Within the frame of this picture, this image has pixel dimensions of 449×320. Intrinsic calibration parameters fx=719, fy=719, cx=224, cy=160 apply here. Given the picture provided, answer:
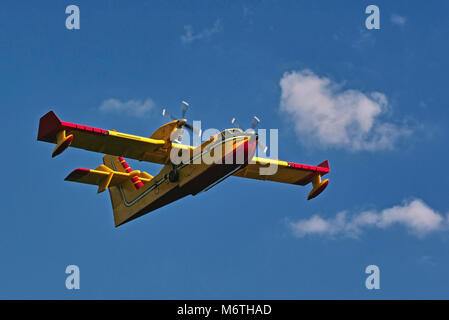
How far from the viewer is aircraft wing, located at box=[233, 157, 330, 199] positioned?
4188cm

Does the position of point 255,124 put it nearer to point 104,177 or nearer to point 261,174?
point 261,174

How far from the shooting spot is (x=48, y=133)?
36.0 metres

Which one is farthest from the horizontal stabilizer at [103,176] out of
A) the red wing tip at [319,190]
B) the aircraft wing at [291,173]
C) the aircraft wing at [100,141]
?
the red wing tip at [319,190]

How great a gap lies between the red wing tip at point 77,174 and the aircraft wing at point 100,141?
2.51 metres

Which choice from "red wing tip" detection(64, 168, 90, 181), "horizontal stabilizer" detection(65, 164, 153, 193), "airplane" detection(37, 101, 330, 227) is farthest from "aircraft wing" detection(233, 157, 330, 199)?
"red wing tip" detection(64, 168, 90, 181)

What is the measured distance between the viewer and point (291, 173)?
43.1 meters

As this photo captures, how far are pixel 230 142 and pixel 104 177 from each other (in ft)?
30.1

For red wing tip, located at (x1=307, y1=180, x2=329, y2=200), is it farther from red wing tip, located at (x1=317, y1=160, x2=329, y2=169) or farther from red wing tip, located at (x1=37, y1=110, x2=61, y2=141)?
red wing tip, located at (x1=37, y1=110, x2=61, y2=141)

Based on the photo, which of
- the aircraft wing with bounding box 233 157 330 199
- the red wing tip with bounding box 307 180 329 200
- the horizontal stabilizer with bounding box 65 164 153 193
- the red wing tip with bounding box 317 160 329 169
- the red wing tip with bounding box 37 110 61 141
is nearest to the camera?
the red wing tip with bounding box 37 110 61 141

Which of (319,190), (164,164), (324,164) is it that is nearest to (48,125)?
(164,164)

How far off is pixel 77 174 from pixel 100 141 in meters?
3.61

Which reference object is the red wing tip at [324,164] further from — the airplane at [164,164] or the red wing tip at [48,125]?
the red wing tip at [48,125]

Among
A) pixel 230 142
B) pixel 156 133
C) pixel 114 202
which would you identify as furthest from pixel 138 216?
pixel 230 142

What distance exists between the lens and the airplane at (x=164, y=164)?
35.8m
